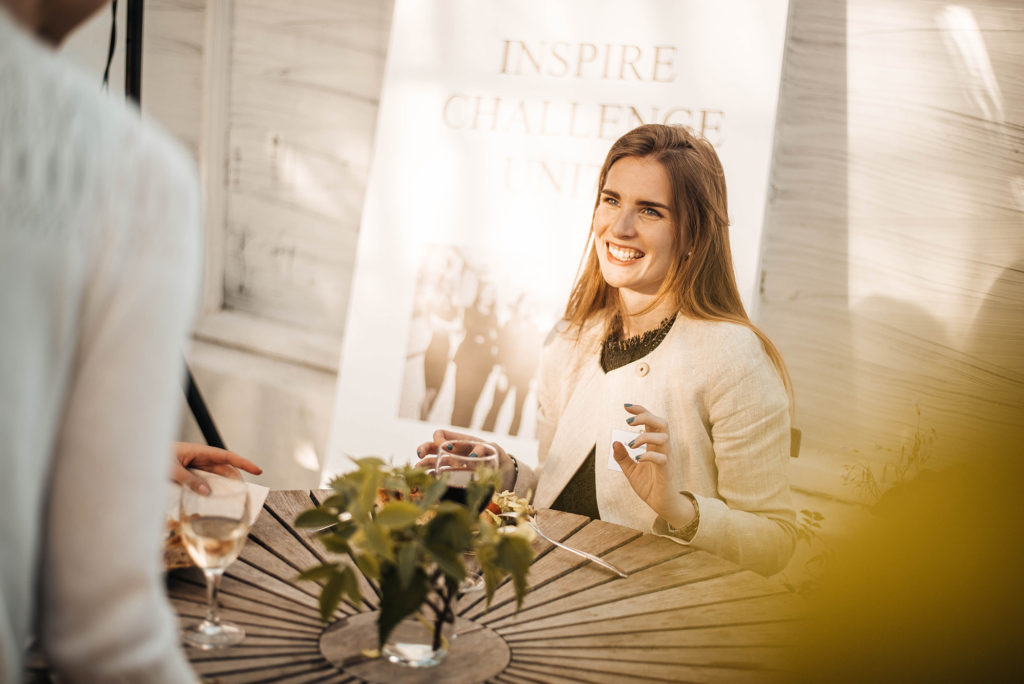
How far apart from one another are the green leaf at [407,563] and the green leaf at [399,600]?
0.01 metres

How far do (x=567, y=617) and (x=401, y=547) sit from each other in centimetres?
45

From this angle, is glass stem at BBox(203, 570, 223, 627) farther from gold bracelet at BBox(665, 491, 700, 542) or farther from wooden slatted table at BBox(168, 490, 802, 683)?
gold bracelet at BBox(665, 491, 700, 542)

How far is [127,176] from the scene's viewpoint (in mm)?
744

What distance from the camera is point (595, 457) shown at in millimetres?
2627

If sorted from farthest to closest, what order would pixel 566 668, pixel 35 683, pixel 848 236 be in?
pixel 848 236
pixel 566 668
pixel 35 683

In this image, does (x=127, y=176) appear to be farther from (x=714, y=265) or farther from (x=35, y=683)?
(x=714, y=265)

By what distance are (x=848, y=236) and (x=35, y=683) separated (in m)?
2.53

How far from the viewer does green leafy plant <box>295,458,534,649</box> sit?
41.8 inches

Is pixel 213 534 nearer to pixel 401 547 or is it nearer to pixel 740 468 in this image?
pixel 401 547

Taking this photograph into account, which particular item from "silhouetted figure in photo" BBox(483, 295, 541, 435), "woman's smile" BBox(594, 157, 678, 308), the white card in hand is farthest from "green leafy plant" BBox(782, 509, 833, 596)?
"silhouetted figure in photo" BBox(483, 295, 541, 435)

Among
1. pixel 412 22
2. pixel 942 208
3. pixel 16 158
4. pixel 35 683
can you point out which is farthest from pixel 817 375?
pixel 16 158

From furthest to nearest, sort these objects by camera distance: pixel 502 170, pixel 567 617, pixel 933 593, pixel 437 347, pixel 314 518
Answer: pixel 437 347 < pixel 502 170 < pixel 567 617 < pixel 314 518 < pixel 933 593

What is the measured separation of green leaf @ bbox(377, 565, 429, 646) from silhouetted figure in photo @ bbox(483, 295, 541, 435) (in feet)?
6.34

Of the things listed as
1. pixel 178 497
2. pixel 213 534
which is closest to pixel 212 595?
pixel 213 534
